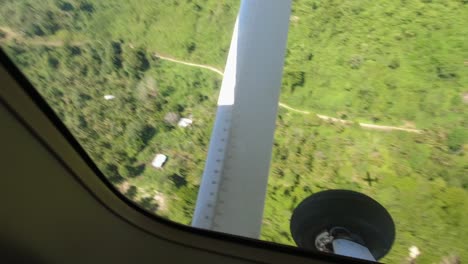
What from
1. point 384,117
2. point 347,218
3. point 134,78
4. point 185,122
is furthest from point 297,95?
point 347,218

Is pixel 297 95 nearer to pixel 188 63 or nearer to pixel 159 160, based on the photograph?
pixel 188 63

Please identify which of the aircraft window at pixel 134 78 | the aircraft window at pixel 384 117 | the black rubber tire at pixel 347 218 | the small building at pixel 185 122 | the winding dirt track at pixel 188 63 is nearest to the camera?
the winding dirt track at pixel 188 63

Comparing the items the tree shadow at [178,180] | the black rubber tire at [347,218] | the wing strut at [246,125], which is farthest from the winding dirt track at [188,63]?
the black rubber tire at [347,218]

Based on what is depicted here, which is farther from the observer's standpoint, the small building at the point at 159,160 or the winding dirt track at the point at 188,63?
the small building at the point at 159,160

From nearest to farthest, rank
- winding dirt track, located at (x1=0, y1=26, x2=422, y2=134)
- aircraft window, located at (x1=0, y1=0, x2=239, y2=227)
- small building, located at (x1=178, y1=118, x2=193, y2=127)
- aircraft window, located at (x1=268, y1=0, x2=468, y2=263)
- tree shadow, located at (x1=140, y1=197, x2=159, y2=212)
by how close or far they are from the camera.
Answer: winding dirt track, located at (x1=0, y1=26, x2=422, y2=134), aircraft window, located at (x1=0, y1=0, x2=239, y2=227), tree shadow, located at (x1=140, y1=197, x2=159, y2=212), small building, located at (x1=178, y1=118, x2=193, y2=127), aircraft window, located at (x1=268, y1=0, x2=468, y2=263)

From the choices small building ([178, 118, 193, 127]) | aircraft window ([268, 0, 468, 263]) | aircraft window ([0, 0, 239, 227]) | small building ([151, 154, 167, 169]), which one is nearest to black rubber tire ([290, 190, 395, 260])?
aircraft window ([268, 0, 468, 263])

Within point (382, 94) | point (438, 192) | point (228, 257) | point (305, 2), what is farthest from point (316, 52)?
point (228, 257)

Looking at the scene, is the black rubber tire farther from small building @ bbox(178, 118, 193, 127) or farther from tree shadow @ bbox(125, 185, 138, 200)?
small building @ bbox(178, 118, 193, 127)

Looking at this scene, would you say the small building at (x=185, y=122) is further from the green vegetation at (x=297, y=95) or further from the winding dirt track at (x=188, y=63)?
the winding dirt track at (x=188, y=63)
